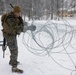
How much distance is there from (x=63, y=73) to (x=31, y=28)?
194 centimetres

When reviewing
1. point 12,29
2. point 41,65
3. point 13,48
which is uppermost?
point 12,29

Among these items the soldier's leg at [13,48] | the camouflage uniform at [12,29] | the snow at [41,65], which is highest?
the camouflage uniform at [12,29]

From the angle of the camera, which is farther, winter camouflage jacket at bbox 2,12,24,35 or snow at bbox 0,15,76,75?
snow at bbox 0,15,76,75

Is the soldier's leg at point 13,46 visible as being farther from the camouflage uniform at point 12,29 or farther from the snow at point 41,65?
the snow at point 41,65

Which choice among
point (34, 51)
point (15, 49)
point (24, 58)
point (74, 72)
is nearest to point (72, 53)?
point (34, 51)

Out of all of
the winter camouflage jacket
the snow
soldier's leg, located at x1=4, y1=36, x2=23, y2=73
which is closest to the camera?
the winter camouflage jacket

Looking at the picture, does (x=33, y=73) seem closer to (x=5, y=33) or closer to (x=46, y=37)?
(x=5, y=33)

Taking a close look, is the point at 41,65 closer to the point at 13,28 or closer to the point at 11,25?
the point at 13,28

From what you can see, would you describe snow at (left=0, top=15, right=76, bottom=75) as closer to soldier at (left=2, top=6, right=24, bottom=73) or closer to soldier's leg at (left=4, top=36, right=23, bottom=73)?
soldier's leg at (left=4, top=36, right=23, bottom=73)

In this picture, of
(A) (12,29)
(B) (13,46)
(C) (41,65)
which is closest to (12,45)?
(B) (13,46)

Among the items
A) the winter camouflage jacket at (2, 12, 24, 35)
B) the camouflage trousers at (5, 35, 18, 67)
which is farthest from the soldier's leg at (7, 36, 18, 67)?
the winter camouflage jacket at (2, 12, 24, 35)

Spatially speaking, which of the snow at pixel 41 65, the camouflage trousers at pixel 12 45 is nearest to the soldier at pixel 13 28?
the camouflage trousers at pixel 12 45

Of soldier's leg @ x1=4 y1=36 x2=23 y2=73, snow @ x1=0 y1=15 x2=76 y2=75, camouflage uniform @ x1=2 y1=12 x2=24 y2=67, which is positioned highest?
camouflage uniform @ x1=2 y1=12 x2=24 y2=67

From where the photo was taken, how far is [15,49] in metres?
6.15
